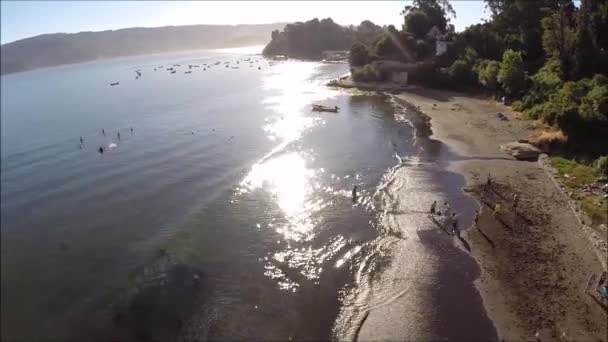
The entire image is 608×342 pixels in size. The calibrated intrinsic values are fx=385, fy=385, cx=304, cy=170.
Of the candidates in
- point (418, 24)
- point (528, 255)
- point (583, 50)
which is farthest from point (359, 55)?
point (528, 255)

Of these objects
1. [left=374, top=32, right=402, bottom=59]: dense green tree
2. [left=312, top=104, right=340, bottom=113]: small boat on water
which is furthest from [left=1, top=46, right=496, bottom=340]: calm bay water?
[left=374, top=32, right=402, bottom=59]: dense green tree

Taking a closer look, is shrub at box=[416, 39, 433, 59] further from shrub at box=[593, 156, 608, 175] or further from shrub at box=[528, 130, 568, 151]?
shrub at box=[593, 156, 608, 175]

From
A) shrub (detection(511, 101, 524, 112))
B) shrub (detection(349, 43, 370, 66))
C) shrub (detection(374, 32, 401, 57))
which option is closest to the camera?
shrub (detection(511, 101, 524, 112))

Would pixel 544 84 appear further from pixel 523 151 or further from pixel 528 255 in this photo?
pixel 528 255

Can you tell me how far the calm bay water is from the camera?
24.9m

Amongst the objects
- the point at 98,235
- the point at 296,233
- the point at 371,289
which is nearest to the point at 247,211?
the point at 296,233

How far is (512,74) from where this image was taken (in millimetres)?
64000

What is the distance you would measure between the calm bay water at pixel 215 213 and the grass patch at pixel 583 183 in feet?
42.3

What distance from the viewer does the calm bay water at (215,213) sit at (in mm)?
24922

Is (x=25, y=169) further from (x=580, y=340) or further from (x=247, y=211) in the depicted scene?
(x=580, y=340)

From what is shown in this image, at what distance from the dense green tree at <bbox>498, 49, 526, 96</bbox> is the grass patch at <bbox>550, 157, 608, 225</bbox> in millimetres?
27076

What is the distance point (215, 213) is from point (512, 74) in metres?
54.5

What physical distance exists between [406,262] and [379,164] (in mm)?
21068

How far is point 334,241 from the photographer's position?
104 ft
